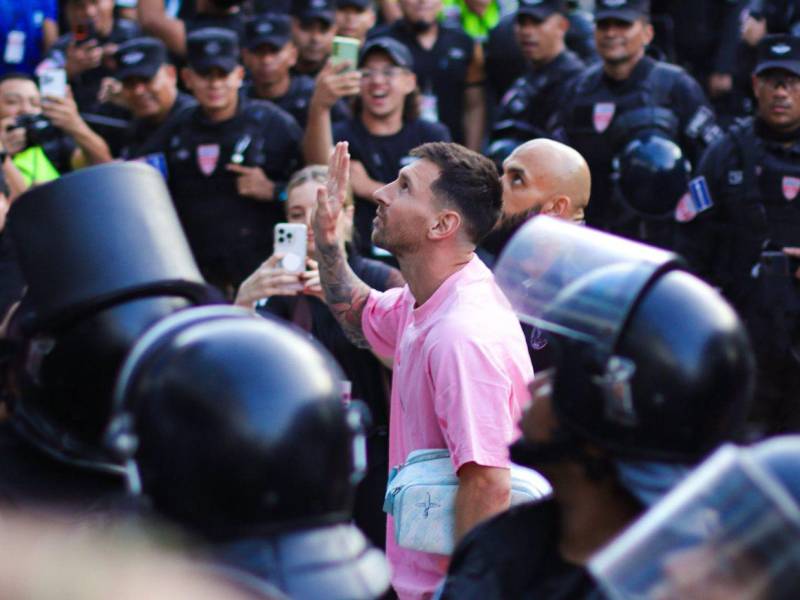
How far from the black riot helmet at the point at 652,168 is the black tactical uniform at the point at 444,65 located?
1621mm

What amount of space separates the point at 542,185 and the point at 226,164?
3.00 metres

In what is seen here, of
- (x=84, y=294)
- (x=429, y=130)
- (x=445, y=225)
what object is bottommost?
(x=429, y=130)

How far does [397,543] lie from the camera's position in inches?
143

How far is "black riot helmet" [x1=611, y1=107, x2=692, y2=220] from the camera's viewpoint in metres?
7.21

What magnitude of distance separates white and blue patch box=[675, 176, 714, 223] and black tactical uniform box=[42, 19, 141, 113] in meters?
3.96

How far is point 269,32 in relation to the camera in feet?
26.4

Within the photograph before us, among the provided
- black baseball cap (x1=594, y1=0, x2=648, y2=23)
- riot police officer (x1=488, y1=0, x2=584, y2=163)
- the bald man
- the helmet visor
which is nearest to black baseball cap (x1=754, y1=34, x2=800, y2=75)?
black baseball cap (x1=594, y1=0, x2=648, y2=23)

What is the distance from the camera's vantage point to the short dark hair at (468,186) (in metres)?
4.18

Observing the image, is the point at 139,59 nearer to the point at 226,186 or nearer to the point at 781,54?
the point at 226,186

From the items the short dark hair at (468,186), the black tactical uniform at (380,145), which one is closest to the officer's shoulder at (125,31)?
the black tactical uniform at (380,145)

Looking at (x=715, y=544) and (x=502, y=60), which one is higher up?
(x=715, y=544)

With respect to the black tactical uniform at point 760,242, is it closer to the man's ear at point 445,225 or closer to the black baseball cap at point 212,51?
the black baseball cap at point 212,51

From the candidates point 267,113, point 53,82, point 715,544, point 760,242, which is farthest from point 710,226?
point 715,544

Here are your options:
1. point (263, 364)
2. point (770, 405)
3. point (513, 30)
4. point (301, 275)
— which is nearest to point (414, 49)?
point (513, 30)
